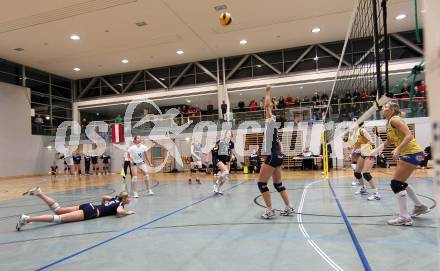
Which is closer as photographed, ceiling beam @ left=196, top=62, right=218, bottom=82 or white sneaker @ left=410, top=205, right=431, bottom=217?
white sneaker @ left=410, top=205, right=431, bottom=217

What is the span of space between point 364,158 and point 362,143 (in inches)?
26.5

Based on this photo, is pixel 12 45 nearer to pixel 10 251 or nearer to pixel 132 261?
pixel 10 251

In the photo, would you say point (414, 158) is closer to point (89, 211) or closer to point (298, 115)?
point (89, 211)

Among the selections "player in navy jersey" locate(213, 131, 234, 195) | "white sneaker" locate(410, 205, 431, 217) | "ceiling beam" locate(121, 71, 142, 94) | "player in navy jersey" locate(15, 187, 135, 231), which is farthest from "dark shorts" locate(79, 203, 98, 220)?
"ceiling beam" locate(121, 71, 142, 94)

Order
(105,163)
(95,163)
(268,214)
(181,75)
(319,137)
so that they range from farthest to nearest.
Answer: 1. (105,163)
2. (181,75)
3. (95,163)
4. (319,137)
5. (268,214)

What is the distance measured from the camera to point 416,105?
14.9 metres

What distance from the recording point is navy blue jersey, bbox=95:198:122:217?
6176 millimetres

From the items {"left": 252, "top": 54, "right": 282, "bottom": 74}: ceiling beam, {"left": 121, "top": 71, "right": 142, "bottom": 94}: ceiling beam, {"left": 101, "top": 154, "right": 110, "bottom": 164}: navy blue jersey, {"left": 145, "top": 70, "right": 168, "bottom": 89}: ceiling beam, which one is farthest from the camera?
{"left": 121, "top": 71, "right": 142, "bottom": 94}: ceiling beam

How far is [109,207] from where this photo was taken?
6234mm

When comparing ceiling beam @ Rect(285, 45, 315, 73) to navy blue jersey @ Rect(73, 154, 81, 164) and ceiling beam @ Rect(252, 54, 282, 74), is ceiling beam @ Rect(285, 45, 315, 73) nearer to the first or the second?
ceiling beam @ Rect(252, 54, 282, 74)

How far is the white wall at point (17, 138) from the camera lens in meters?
21.6

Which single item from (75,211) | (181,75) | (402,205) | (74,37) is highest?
(74,37)

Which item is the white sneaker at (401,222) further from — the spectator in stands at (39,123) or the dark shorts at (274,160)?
the spectator in stands at (39,123)

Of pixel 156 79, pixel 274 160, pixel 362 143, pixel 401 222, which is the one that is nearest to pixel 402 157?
pixel 401 222
